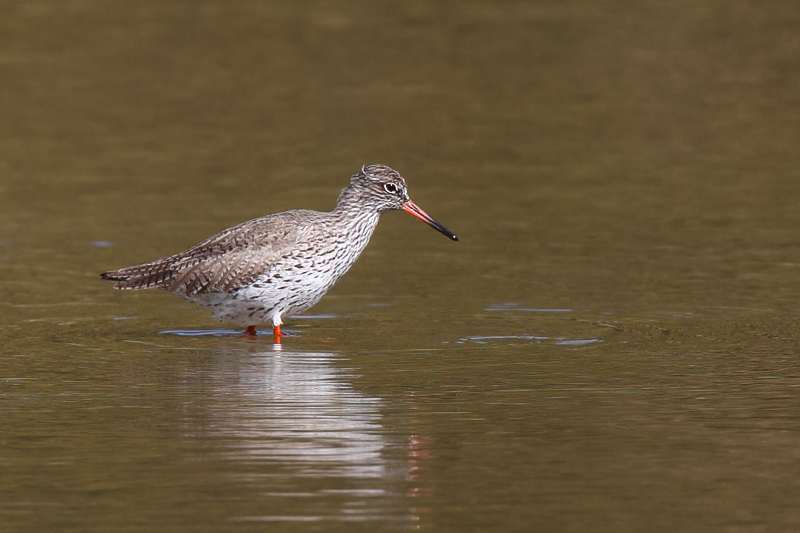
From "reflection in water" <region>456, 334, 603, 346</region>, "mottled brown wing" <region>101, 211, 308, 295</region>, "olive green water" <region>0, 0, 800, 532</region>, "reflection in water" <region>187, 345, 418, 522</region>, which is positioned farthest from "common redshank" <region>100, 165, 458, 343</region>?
"reflection in water" <region>456, 334, 603, 346</region>

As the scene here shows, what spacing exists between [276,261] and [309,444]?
424 centimetres

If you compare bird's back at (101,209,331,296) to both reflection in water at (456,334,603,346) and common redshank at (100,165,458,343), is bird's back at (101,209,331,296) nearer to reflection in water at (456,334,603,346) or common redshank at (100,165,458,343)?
common redshank at (100,165,458,343)

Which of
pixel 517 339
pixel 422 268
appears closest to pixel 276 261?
pixel 517 339

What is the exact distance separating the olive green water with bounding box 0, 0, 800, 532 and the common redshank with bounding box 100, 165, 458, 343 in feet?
1.33

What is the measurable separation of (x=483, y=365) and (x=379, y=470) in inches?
120

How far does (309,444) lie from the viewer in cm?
916

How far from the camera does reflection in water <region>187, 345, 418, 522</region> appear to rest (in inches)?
315

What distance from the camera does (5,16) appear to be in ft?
97.3

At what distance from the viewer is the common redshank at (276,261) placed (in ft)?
43.3

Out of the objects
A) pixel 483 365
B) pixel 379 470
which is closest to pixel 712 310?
pixel 483 365

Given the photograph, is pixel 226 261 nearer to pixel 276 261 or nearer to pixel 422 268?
pixel 276 261

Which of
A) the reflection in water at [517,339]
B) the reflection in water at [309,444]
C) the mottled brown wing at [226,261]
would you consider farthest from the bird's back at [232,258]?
the reflection in water at [517,339]

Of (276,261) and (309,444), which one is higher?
(276,261)

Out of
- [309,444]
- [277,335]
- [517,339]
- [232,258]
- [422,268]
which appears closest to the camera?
[309,444]
